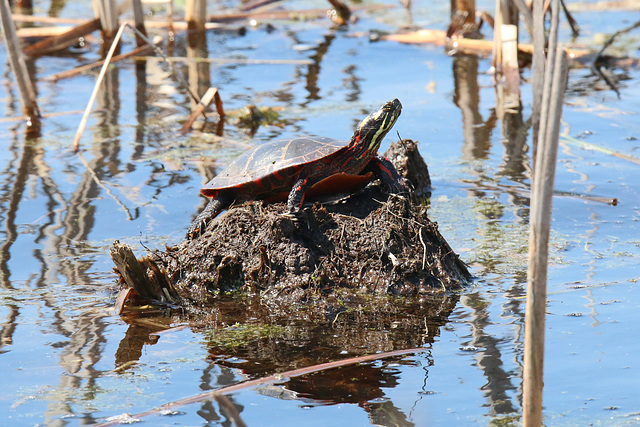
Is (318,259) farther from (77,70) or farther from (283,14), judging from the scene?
(283,14)

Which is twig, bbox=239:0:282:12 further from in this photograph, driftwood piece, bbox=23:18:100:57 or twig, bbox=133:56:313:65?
driftwood piece, bbox=23:18:100:57

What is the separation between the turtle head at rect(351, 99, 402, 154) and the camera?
15.2ft

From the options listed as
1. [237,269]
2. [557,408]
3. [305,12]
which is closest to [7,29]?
[237,269]

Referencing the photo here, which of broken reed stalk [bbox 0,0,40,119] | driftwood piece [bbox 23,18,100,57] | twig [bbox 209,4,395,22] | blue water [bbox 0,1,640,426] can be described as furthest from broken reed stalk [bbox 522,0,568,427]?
twig [bbox 209,4,395,22]

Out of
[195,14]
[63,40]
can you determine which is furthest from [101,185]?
[195,14]

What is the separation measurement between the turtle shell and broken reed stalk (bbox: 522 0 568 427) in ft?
7.66

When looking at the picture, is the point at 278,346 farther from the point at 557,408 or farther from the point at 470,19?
the point at 470,19

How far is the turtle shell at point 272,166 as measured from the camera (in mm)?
4605

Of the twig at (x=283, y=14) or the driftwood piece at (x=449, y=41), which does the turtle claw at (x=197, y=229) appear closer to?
the driftwood piece at (x=449, y=41)

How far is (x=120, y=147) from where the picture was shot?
7500 millimetres

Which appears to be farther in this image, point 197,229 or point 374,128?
point 197,229

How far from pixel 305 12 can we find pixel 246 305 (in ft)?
34.5

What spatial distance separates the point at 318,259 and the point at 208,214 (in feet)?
3.03

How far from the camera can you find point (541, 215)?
7.59ft
